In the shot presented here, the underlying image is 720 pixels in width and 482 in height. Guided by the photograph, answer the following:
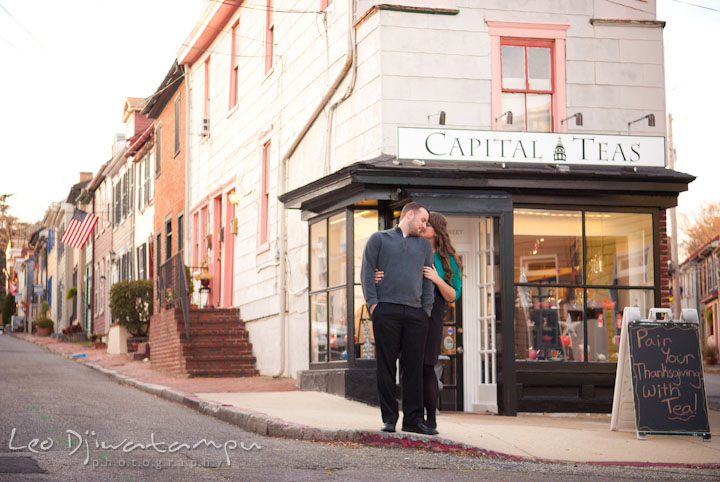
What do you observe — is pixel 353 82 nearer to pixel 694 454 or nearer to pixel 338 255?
pixel 338 255

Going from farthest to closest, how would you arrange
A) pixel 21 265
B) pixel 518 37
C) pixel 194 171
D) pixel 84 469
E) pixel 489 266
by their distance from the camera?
pixel 21 265 → pixel 194 171 → pixel 518 37 → pixel 489 266 → pixel 84 469

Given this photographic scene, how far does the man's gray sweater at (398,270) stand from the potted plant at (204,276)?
577 inches

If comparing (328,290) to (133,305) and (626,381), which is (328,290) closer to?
(626,381)

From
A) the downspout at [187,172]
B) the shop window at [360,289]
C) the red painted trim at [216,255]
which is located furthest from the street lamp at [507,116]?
the downspout at [187,172]

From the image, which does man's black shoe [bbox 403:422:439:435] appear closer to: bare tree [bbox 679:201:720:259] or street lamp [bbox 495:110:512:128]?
street lamp [bbox 495:110:512:128]

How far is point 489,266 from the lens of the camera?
12.7m

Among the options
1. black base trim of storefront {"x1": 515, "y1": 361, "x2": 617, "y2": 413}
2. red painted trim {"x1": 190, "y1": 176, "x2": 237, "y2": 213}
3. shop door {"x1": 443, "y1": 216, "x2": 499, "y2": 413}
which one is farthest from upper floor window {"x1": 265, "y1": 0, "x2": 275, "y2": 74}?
black base trim of storefront {"x1": 515, "y1": 361, "x2": 617, "y2": 413}

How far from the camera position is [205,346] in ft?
60.3

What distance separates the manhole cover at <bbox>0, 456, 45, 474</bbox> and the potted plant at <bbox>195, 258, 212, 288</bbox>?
15930 mm

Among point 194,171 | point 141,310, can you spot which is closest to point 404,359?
point 194,171

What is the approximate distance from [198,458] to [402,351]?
205cm

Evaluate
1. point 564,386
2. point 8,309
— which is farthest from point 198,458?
point 8,309

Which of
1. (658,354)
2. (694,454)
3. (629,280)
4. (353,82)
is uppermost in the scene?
(353,82)

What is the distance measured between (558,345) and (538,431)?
3.33m
